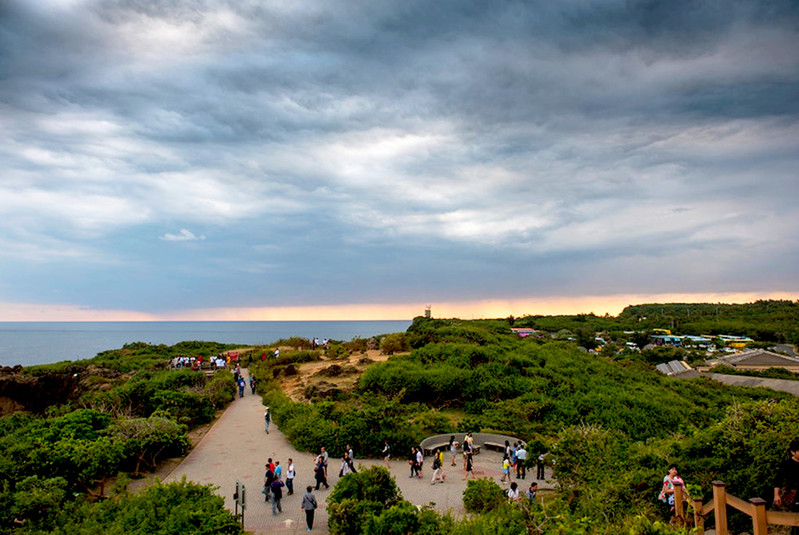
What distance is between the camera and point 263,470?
776 inches

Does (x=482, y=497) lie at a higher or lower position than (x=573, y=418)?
higher

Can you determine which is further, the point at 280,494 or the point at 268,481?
the point at 268,481

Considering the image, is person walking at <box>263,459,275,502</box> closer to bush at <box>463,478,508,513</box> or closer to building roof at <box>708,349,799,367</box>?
bush at <box>463,478,508,513</box>

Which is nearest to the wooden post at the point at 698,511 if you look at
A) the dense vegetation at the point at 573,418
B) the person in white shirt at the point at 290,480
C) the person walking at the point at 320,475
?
the dense vegetation at the point at 573,418

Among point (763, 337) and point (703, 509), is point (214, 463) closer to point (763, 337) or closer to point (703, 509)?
point (703, 509)

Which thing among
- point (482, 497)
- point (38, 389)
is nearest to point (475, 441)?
point (482, 497)

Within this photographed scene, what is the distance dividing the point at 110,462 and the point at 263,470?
18.9 ft

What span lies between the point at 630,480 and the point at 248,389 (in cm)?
3074

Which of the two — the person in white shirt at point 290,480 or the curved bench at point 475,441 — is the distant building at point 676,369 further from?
the person in white shirt at point 290,480

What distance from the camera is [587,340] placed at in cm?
8400

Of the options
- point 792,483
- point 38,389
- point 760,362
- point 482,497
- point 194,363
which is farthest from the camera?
point 760,362

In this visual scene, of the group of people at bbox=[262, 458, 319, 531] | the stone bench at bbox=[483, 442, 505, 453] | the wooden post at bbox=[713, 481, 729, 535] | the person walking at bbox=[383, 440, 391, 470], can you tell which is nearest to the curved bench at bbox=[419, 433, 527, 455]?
the stone bench at bbox=[483, 442, 505, 453]

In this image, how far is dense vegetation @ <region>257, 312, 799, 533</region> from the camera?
455 inches

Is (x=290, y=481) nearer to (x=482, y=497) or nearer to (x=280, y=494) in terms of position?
(x=280, y=494)
